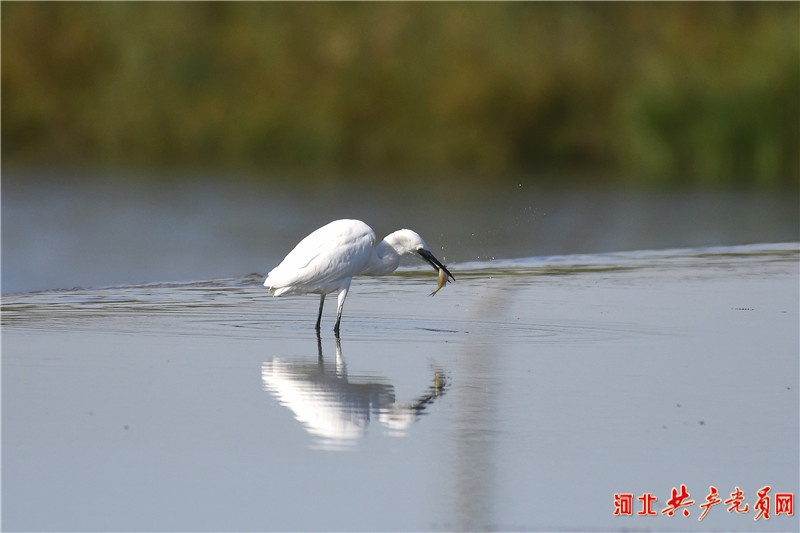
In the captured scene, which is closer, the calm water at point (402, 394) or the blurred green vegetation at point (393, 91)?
the calm water at point (402, 394)

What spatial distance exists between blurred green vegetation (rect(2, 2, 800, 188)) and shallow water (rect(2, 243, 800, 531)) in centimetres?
1760

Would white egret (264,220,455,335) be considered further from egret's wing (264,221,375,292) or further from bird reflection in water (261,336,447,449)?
bird reflection in water (261,336,447,449)

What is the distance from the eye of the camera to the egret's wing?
384 inches

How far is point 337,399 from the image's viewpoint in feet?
24.1

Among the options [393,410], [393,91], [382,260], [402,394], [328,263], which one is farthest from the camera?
[393,91]

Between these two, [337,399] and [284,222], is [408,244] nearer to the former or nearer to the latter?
[337,399]

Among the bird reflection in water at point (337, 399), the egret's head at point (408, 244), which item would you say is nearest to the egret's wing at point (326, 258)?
the egret's head at point (408, 244)

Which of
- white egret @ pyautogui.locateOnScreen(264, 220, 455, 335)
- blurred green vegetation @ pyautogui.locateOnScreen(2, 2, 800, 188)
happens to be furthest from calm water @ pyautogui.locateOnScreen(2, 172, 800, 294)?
blurred green vegetation @ pyautogui.locateOnScreen(2, 2, 800, 188)

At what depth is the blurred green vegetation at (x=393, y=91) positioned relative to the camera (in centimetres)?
2875

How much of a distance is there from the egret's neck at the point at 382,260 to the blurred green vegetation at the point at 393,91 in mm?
18167

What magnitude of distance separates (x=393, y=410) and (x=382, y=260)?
3309mm

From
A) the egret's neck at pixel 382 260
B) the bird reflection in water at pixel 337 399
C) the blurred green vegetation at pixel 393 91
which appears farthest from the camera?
the blurred green vegetation at pixel 393 91

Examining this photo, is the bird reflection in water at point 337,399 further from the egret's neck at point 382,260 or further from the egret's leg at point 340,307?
the egret's neck at point 382,260

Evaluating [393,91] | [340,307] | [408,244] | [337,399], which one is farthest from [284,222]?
[337,399]
